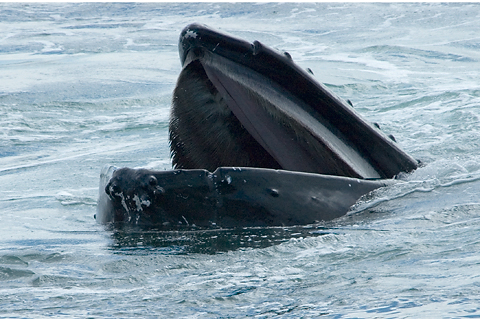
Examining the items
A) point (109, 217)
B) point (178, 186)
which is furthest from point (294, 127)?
point (109, 217)

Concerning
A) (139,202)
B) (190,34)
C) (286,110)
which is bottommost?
(139,202)

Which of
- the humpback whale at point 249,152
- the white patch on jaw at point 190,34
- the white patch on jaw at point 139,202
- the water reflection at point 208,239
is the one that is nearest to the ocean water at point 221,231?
the water reflection at point 208,239

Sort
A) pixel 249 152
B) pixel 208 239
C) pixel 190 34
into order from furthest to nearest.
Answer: pixel 249 152, pixel 190 34, pixel 208 239

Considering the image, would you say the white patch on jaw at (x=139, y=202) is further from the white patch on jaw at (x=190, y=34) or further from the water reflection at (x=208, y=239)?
the white patch on jaw at (x=190, y=34)

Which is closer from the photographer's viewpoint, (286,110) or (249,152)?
(286,110)

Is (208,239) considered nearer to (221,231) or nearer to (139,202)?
(221,231)

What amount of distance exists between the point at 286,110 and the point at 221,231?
0.99 meters

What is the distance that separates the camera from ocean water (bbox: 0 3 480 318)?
11.5 ft

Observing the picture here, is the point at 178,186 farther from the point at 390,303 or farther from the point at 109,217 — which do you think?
the point at 390,303

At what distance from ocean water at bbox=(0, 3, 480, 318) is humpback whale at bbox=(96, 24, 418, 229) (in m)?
0.13

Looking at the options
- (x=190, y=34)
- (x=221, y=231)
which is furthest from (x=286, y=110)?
(x=221, y=231)

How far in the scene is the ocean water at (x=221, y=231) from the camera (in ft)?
11.5

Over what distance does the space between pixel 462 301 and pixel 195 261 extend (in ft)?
5.06

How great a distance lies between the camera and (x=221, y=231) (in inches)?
181
